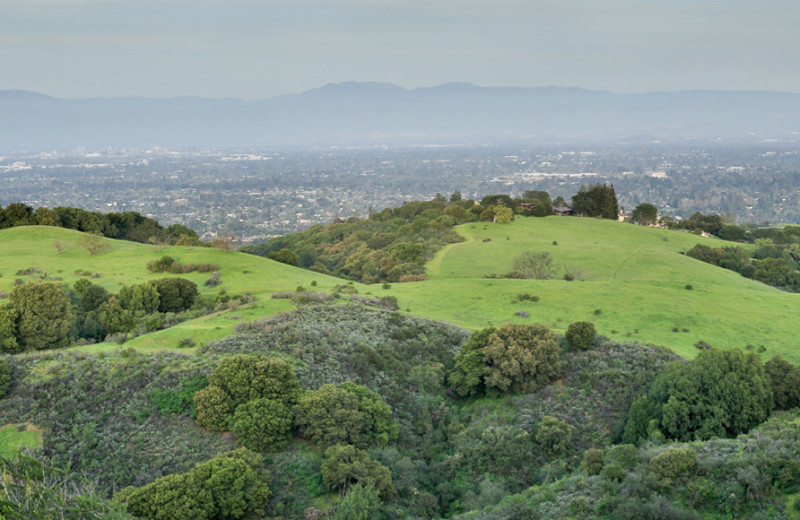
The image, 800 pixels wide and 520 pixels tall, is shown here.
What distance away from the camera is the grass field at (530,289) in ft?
108

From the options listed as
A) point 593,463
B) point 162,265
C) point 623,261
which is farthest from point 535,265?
point 593,463

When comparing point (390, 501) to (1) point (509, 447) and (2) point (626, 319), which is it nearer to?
(1) point (509, 447)

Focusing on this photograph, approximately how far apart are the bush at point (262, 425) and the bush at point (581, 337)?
610 inches

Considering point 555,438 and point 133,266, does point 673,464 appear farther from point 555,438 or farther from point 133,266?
point 133,266

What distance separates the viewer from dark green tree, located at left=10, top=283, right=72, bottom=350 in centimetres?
2858

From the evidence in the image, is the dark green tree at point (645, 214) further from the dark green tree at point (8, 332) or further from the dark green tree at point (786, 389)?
the dark green tree at point (8, 332)

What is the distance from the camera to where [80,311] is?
36062mm

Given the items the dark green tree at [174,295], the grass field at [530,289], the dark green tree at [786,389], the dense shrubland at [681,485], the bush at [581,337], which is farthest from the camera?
the dark green tree at [174,295]

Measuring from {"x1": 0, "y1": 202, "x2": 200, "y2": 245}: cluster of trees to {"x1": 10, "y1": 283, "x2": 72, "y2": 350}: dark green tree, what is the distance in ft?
103

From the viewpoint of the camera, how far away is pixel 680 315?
1427 inches

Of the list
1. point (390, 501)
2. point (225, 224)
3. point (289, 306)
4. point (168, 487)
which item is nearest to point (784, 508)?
point (390, 501)

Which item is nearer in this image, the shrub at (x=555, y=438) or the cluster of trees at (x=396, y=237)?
the shrub at (x=555, y=438)

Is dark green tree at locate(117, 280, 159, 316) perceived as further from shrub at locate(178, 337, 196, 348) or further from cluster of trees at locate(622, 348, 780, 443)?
cluster of trees at locate(622, 348, 780, 443)

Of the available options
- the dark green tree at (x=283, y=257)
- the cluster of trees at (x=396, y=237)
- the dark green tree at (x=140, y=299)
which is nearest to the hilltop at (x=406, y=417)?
the dark green tree at (x=140, y=299)
